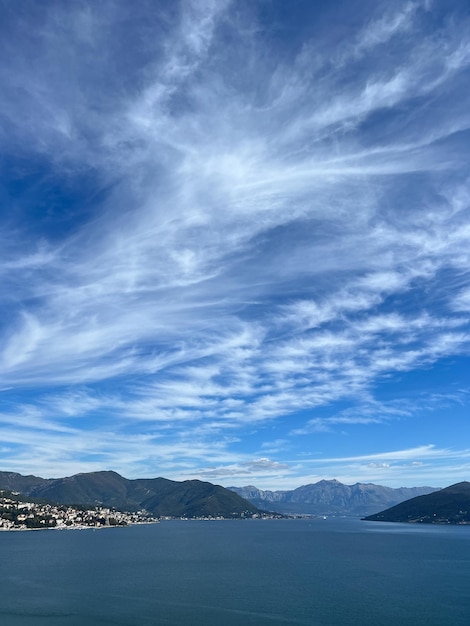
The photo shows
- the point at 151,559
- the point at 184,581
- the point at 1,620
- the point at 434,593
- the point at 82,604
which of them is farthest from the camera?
the point at 151,559

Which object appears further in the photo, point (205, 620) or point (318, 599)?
point (318, 599)

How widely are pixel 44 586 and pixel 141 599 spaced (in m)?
33.1

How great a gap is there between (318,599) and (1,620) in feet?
211

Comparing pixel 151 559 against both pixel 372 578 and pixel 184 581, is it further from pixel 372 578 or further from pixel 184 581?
pixel 372 578

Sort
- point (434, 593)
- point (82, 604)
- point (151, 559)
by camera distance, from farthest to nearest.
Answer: point (151, 559)
point (434, 593)
point (82, 604)

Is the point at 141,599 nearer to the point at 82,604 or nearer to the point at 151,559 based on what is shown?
the point at 82,604

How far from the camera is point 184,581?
445ft

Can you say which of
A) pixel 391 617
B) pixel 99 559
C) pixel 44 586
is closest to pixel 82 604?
pixel 44 586

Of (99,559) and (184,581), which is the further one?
(99,559)

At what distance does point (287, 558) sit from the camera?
195625 mm

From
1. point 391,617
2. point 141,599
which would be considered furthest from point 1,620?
point 391,617

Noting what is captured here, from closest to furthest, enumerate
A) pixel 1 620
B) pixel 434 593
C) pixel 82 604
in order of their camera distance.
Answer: pixel 1 620
pixel 82 604
pixel 434 593

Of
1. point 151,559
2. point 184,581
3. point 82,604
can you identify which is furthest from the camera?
point 151,559

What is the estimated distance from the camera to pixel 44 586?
416 feet
